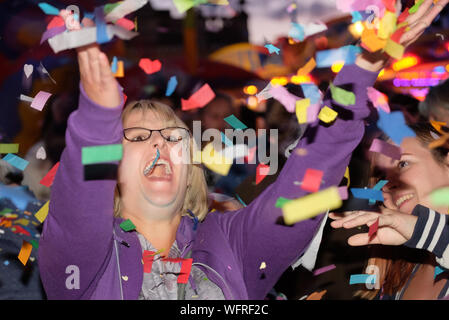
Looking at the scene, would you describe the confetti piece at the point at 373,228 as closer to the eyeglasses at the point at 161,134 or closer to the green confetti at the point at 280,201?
the green confetti at the point at 280,201

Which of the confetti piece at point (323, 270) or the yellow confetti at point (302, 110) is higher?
the yellow confetti at point (302, 110)

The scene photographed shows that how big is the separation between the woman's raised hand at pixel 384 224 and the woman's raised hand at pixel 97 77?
0.82 meters

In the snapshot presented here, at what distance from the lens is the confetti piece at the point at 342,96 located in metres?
1.42

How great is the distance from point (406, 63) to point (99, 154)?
4124mm

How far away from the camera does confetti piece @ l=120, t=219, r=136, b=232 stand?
1.71 metres

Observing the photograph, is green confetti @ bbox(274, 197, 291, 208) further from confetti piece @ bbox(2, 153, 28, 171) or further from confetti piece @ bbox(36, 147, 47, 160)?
confetti piece @ bbox(36, 147, 47, 160)

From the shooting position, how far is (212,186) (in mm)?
2943

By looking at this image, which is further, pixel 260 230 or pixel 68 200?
pixel 260 230

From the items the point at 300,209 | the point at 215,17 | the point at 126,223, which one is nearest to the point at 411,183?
the point at 300,209

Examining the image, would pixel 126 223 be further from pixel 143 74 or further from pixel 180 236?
pixel 143 74

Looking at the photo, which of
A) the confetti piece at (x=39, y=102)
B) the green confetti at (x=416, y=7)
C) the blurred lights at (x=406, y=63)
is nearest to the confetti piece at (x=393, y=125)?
the green confetti at (x=416, y=7)

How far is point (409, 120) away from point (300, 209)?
1695 mm

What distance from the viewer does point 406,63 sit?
15.6 ft
